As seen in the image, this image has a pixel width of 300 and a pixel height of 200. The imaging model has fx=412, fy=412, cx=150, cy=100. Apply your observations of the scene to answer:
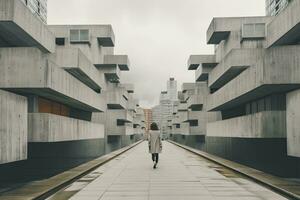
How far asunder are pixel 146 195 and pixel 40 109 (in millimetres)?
12697

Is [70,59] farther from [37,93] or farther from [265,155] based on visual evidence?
[265,155]

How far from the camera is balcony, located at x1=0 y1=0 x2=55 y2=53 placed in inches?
600

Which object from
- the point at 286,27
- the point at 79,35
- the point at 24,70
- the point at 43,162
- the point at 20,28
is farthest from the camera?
the point at 79,35

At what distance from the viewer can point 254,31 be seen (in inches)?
1259

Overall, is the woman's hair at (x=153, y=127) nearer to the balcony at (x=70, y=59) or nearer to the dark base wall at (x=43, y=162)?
the dark base wall at (x=43, y=162)

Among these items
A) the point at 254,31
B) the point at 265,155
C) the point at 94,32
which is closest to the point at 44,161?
the point at 265,155

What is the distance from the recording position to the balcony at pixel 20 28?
15250 mm

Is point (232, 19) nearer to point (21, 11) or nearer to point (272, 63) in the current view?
point (272, 63)

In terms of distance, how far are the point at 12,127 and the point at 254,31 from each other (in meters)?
22.6

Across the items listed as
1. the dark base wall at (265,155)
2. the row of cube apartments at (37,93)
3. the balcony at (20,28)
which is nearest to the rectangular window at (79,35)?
the row of cube apartments at (37,93)

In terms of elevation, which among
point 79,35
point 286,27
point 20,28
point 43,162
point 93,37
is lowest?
point 43,162

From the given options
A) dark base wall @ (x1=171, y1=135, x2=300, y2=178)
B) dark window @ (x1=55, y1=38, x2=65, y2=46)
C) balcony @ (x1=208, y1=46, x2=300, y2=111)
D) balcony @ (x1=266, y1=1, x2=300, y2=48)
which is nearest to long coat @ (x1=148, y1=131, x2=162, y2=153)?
balcony @ (x1=208, y1=46, x2=300, y2=111)

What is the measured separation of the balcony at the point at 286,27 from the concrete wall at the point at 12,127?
11.3 meters

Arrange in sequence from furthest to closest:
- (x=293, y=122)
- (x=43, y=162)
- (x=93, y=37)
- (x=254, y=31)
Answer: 1. (x=93, y=37)
2. (x=254, y=31)
3. (x=43, y=162)
4. (x=293, y=122)
